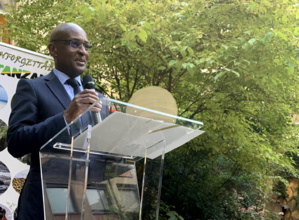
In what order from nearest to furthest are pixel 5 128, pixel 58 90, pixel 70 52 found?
Answer: pixel 58 90 → pixel 70 52 → pixel 5 128

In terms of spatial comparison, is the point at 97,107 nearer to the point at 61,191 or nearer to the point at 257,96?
the point at 61,191

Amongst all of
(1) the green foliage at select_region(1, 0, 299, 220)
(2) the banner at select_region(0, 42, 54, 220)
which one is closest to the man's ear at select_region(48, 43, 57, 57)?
(1) the green foliage at select_region(1, 0, 299, 220)

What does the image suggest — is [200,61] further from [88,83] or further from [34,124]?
[34,124]

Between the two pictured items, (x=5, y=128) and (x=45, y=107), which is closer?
(x=45, y=107)

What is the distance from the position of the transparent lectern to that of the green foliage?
7.90 ft

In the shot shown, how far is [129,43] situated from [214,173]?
4069mm

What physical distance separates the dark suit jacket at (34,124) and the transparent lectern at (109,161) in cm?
12

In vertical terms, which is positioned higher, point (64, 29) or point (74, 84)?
point (64, 29)

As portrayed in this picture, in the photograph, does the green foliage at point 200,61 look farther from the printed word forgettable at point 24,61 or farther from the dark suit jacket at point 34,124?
the dark suit jacket at point 34,124

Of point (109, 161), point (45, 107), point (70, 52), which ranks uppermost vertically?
point (70, 52)

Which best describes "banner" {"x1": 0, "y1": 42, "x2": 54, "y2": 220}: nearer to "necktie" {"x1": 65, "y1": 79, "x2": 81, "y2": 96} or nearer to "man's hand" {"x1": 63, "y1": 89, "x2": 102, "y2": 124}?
"necktie" {"x1": 65, "y1": 79, "x2": 81, "y2": 96}

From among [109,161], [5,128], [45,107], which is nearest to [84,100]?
[109,161]

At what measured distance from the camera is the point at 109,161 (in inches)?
56.2

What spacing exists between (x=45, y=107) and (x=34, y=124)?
10 centimetres
